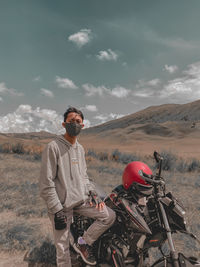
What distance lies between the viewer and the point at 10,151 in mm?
13945

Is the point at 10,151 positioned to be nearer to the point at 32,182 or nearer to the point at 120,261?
the point at 32,182

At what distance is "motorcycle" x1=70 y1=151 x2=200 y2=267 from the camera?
194 cm

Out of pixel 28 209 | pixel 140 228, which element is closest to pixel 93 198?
pixel 140 228

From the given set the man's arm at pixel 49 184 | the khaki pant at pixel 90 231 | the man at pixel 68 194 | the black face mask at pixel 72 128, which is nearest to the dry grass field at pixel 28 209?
the khaki pant at pixel 90 231

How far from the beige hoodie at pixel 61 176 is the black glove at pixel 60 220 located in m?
0.05

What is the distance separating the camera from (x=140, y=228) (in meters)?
2.15

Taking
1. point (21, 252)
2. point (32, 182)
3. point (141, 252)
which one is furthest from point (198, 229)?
point (32, 182)

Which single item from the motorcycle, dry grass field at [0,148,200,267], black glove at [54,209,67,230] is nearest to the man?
black glove at [54,209,67,230]

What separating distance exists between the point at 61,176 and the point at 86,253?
1063 millimetres

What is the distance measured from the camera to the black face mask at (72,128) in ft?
8.84

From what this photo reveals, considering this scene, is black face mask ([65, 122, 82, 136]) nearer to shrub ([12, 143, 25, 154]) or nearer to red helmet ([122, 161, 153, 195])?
red helmet ([122, 161, 153, 195])

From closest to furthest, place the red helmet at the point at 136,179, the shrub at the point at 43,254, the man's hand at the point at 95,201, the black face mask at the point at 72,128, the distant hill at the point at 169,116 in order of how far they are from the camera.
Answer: the red helmet at the point at 136,179, the man's hand at the point at 95,201, the black face mask at the point at 72,128, the shrub at the point at 43,254, the distant hill at the point at 169,116

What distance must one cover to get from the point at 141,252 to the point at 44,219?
11.0ft

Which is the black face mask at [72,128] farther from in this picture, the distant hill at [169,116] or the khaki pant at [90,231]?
the distant hill at [169,116]
